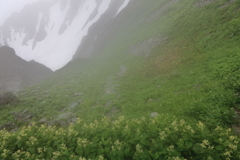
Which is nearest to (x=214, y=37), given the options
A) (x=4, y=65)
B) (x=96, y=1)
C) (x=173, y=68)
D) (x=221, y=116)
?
(x=173, y=68)

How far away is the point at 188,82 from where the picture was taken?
12562mm

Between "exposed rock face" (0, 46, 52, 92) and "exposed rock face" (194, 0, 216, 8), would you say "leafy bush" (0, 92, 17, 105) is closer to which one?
"exposed rock face" (194, 0, 216, 8)

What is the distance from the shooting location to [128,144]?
4.33 m

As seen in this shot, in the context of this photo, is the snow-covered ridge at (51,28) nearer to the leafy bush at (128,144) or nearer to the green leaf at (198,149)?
the leafy bush at (128,144)

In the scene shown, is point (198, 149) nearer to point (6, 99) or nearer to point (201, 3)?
point (6, 99)

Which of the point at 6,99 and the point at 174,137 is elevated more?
the point at 6,99

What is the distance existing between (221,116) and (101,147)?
5505mm

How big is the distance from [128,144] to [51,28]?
149 meters

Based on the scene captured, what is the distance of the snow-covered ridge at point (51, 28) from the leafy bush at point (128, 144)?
82827mm

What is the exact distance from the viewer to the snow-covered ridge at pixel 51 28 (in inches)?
3816

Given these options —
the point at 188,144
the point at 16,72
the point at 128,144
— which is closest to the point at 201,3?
the point at 188,144

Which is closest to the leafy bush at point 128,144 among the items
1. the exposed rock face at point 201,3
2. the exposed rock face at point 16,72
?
the exposed rock face at point 201,3

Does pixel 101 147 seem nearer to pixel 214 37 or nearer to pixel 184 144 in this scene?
pixel 184 144

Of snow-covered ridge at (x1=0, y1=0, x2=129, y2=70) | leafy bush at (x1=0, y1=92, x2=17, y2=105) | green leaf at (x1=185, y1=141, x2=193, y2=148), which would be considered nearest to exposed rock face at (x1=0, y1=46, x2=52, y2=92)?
snow-covered ridge at (x1=0, y1=0, x2=129, y2=70)
